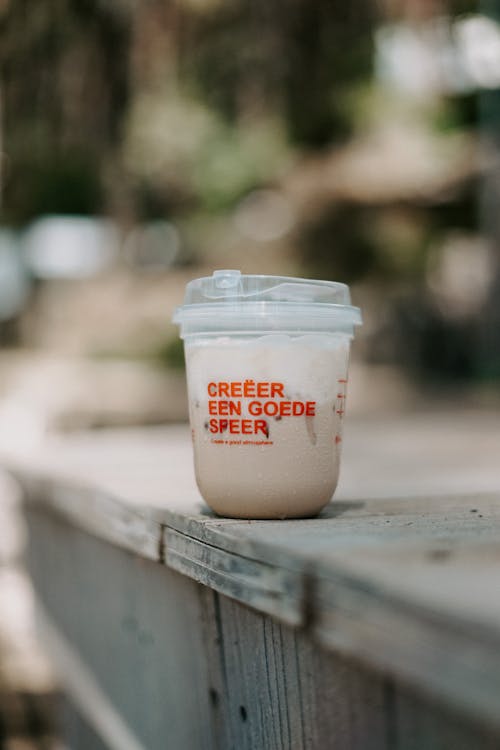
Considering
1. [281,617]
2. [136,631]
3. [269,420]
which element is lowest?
[136,631]

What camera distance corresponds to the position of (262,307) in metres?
1.12

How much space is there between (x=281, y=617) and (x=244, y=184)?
34.4 feet

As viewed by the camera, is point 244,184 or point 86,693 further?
point 244,184

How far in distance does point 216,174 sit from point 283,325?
33.5 ft

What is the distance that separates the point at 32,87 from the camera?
21.0 feet

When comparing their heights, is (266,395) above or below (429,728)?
above

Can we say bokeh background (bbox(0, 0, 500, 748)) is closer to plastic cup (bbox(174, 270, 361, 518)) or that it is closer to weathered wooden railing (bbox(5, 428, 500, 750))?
weathered wooden railing (bbox(5, 428, 500, 750))

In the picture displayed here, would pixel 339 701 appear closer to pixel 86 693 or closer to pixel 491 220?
pixel 86 693

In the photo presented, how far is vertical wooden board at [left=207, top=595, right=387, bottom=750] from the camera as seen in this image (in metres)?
0.85

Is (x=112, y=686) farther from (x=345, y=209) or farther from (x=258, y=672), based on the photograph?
(x=345, y=209)

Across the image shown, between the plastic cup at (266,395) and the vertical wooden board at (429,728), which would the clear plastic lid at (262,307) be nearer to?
the plastic cup at (266,395)

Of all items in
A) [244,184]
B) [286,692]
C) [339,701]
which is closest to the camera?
[339,701]

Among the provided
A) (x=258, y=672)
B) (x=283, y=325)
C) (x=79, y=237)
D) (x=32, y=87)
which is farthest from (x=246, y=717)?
(x=79, y=237)

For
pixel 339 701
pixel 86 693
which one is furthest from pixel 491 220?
pixel 339 701
